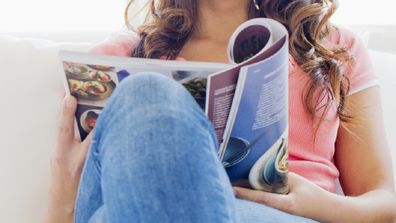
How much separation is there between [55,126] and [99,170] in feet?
1.36

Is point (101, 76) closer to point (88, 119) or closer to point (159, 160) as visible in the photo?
point (88, 119)

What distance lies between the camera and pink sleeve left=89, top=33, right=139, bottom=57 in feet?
2.92

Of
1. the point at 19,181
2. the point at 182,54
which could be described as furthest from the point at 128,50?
the point at 19,181

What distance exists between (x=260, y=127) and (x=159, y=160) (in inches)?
7.4

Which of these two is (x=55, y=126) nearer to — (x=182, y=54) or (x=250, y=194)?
(x=182, y=54)

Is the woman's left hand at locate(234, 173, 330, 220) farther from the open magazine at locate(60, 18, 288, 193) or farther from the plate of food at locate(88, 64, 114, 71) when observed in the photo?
the plate of food at locate(88, 64, 114, 71)

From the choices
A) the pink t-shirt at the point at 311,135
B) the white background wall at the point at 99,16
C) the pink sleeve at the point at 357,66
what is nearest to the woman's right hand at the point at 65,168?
the pink t-shirt at the point at 311,135

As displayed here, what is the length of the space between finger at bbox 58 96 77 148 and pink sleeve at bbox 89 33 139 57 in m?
0.24

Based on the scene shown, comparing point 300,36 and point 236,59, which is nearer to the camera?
point 236,59

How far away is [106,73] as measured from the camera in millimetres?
596

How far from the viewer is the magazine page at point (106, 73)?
1.84 feet

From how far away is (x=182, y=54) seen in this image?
960 millimetres

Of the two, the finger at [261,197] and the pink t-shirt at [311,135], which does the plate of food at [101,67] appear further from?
the pink t-shirt at [311,135]

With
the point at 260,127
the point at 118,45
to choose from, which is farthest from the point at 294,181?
the point at 118,45
